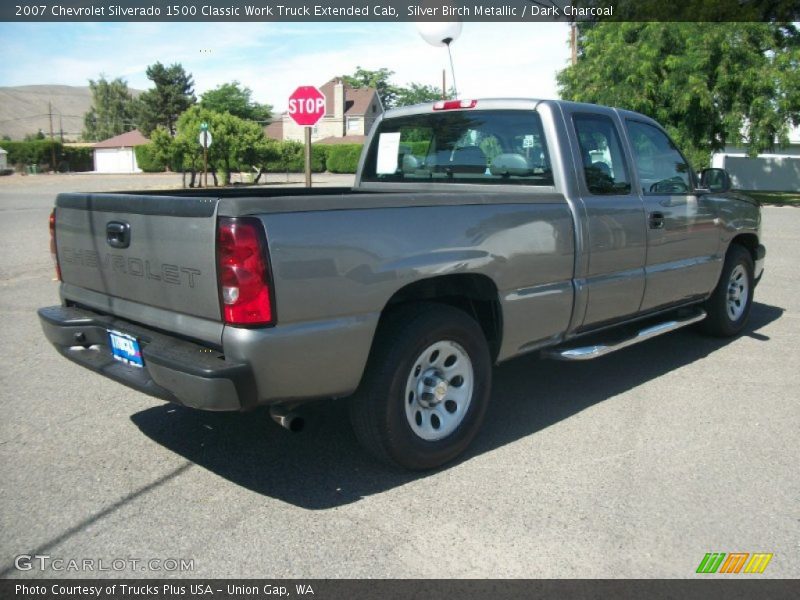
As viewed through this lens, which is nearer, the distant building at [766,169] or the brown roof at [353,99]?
the distant building at [766,169]

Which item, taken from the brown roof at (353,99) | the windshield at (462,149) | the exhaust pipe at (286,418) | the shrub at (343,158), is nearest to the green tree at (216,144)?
the shrub at (343,158)

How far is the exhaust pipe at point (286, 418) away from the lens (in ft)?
10.6

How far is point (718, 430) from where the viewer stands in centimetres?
430

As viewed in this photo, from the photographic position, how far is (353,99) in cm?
7538

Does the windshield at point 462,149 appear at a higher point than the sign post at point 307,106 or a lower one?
lower

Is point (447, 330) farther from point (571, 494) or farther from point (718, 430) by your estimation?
point (718, 430)

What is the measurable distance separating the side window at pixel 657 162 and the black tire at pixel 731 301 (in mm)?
1046

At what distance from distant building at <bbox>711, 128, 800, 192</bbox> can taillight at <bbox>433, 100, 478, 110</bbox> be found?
110 ft

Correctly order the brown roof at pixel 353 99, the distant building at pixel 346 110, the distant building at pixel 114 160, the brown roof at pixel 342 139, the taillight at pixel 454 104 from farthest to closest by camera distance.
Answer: the brown roof at pixel 353 99 < the distant building at pixel 346 110 < the distant building at pixel 114 160 < the brown roof at pixel 342 139 < the taillight at pixel 454 104

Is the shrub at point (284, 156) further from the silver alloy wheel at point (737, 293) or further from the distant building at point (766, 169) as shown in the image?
the silver alloy wheel at point (737, 293)

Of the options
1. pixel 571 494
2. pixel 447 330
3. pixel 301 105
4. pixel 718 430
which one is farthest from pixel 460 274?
pixel 301 105

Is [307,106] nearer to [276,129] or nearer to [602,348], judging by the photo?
[602,348]

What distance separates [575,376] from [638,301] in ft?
2.68

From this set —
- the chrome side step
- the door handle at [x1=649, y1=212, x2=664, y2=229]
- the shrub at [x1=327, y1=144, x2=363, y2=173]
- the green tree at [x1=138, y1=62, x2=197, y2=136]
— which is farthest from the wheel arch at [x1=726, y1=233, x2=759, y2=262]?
the green tree at [x1=138, y1=62, x2=197, y2=136]
